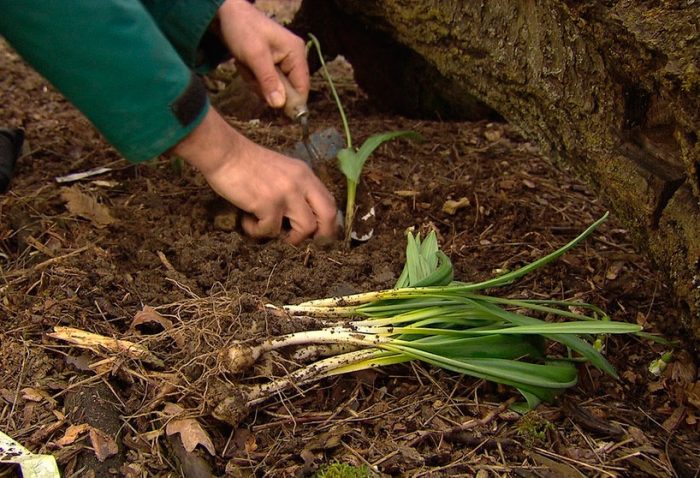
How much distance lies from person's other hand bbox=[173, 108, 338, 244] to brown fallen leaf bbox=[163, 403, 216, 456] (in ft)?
2.02

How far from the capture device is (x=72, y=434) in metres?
1.22

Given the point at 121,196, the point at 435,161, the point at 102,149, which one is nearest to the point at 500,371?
the point at 435,161

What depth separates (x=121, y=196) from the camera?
81.7 inches

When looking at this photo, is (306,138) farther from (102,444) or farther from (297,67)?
(102,444)

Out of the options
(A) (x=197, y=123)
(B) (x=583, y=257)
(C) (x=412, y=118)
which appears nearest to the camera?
(A) (x=197, y=123)

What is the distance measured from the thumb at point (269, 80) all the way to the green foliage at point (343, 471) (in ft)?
3.73

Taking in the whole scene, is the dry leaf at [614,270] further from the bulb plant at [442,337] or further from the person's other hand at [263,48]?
the person's other hand at [263,48]

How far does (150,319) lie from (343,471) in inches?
21.2

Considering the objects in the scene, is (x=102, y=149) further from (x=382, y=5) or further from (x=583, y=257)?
(x=583, y=257)

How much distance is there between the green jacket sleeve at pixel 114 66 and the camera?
1429 mm

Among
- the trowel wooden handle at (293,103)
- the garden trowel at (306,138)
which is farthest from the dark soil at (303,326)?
the trowel wooden handle at (293,103)

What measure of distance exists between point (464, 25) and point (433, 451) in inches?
45.9

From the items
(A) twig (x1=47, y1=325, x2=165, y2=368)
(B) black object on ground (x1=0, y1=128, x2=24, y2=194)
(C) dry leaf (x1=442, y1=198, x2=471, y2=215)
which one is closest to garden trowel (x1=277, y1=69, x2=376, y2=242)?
(C) dry leaf (x1=442, y1=198, x2=471, y2=215)

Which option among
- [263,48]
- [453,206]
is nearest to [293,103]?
[263,48]
